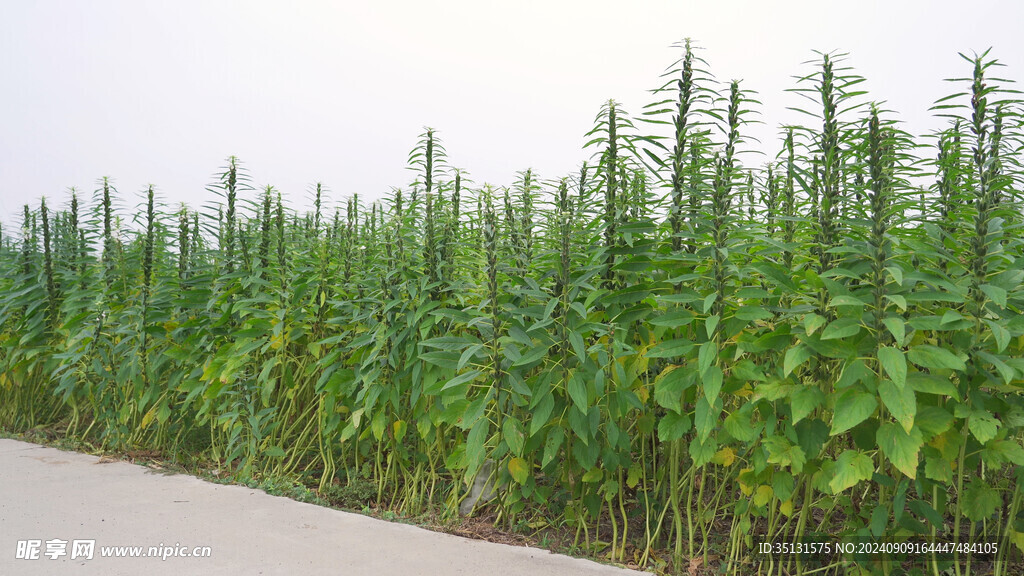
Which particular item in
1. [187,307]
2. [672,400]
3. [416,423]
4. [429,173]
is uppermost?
[429,173]

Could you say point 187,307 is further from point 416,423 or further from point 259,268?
point 416,423

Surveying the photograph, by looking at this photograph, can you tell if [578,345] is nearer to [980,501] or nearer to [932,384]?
[932,384]

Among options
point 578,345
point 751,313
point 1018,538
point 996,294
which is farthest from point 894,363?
point 578,345

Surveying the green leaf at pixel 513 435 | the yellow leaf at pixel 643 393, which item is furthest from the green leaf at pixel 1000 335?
the green leaf at pixel 513 435

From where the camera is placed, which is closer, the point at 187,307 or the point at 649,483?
the point at 649,483

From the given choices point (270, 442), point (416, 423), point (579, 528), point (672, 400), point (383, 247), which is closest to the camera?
point (672, 400)

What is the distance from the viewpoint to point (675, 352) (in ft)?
8.92

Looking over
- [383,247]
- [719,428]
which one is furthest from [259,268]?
[719,428]

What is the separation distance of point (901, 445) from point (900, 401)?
166mm

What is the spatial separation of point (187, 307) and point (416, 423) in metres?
2.19

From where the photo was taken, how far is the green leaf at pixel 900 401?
2195 millimetres

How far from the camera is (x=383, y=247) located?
13.3 feet

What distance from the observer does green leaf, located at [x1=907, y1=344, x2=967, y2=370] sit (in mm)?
2189

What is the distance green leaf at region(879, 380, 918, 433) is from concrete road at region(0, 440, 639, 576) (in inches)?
52.5
